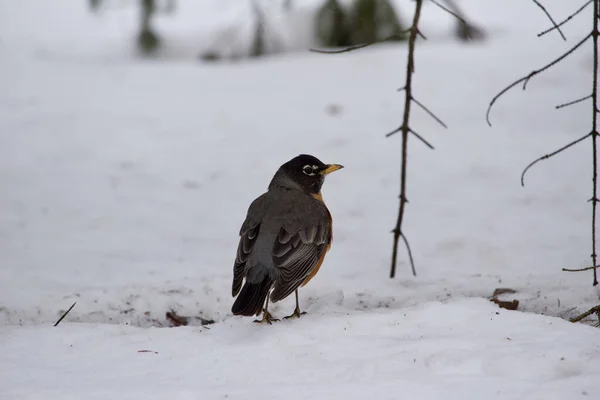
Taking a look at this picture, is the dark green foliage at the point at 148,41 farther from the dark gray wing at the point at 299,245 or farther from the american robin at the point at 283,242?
the dark gray wing at the point at 299,245

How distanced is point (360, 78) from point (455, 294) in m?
5.29

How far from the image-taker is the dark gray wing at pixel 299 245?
377 cm

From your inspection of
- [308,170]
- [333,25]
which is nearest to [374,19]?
[333,25]

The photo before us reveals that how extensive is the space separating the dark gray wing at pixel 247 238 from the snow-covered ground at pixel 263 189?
25 centimetres

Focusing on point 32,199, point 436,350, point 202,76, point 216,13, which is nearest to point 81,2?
point 216,13

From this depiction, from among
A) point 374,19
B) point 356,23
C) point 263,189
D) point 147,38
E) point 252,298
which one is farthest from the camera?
point 147,38

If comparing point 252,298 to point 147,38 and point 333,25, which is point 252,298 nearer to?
point 333,25

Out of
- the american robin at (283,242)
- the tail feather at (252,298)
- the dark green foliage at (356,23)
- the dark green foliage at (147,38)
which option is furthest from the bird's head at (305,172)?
the dark green foliage at (147,38)

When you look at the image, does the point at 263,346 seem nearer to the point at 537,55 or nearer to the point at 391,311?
the point at 391,311

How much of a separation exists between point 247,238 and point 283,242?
0.72 ft

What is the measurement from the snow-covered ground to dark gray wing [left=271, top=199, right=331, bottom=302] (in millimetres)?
260

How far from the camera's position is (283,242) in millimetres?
3957

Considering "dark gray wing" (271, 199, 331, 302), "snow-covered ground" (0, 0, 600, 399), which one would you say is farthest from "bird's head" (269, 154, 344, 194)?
"snow-covered ground" (0, 0, 600, 399)

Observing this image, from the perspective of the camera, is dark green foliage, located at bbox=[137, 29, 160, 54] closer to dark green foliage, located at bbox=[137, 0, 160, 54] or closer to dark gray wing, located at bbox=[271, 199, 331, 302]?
dark green foliage, located at bbox=[137, 0, 160, 54]
